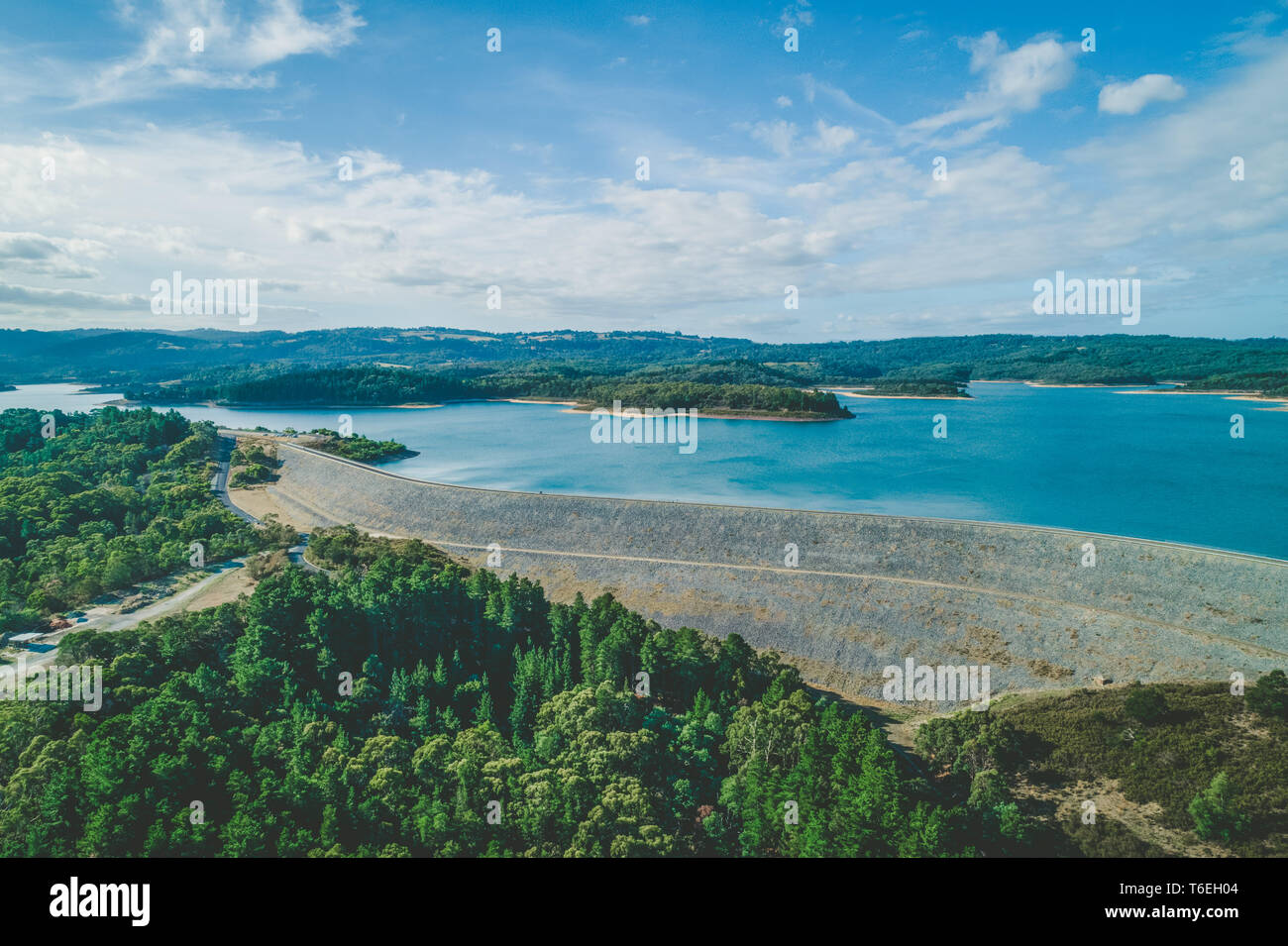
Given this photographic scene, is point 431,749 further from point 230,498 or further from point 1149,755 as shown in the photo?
point 230,498

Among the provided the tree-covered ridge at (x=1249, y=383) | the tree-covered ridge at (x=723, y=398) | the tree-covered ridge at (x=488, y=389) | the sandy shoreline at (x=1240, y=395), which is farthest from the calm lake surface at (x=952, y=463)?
the tree-covered ridge at (x=488, y=389)

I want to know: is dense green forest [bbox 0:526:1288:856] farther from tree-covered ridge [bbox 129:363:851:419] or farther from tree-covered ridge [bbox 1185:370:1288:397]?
tree-covered ridge [bbox 1185:370:1288:397]

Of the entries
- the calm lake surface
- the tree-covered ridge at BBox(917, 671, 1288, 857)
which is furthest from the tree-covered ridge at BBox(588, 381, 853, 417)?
the tree-covered ridge at BBox(917, 671, 1288, 857)

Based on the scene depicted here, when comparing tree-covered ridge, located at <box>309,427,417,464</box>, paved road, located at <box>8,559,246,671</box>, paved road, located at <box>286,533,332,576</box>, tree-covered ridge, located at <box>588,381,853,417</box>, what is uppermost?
tree-covered ridge, located at <box>588,381,853,417</box>

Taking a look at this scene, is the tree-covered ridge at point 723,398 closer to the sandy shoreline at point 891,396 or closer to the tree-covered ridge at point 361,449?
the sandy shoreline at point 891,396

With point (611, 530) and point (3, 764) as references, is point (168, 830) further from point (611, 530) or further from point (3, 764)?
point (611, 530)

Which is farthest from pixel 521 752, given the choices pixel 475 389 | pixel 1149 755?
pixel 475 389

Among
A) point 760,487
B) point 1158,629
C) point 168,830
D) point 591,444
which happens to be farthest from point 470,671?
point 591,444
